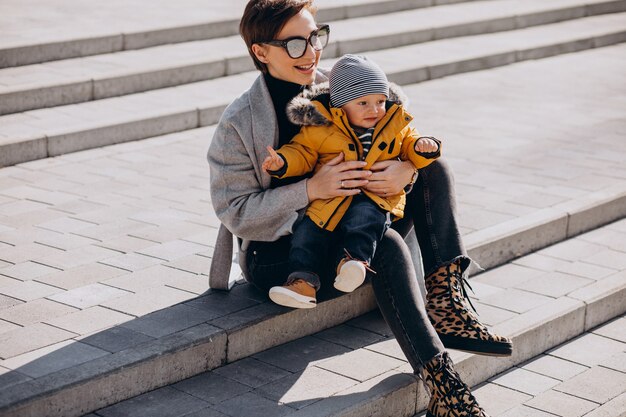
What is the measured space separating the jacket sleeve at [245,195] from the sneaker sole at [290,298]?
0.30m

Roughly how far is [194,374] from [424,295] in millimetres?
1014

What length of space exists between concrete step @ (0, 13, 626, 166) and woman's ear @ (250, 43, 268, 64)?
8.66ft

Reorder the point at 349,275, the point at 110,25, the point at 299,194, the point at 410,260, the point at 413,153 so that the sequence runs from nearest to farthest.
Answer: the point at 349,275, the point at 410,260, the point at 299,194, the point at 413,153, the point at 110,25

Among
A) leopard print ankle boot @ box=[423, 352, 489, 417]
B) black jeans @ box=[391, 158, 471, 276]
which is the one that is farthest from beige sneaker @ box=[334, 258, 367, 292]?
black jeans @ box=[391, 158, 471, 276]

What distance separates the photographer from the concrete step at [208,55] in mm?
7137

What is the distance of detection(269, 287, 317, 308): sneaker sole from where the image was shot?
362 cm

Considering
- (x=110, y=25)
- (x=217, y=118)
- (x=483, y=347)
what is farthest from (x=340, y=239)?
(x=110, y=25)

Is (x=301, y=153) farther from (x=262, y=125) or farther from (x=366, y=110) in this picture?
(x=366, y=110)

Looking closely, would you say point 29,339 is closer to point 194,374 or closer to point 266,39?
point 194,374

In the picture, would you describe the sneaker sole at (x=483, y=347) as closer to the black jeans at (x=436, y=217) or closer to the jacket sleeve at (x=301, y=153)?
the black jeans at (x=436, y=217)

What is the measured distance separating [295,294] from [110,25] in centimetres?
565

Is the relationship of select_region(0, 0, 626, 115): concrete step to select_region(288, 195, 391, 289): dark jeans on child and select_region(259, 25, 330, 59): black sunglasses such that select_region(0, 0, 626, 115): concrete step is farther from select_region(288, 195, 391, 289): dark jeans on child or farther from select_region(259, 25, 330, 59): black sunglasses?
select_region(288, 195, 391, 289): dark jeans on child

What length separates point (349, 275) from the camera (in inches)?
141

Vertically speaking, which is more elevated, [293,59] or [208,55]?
[293,59]
